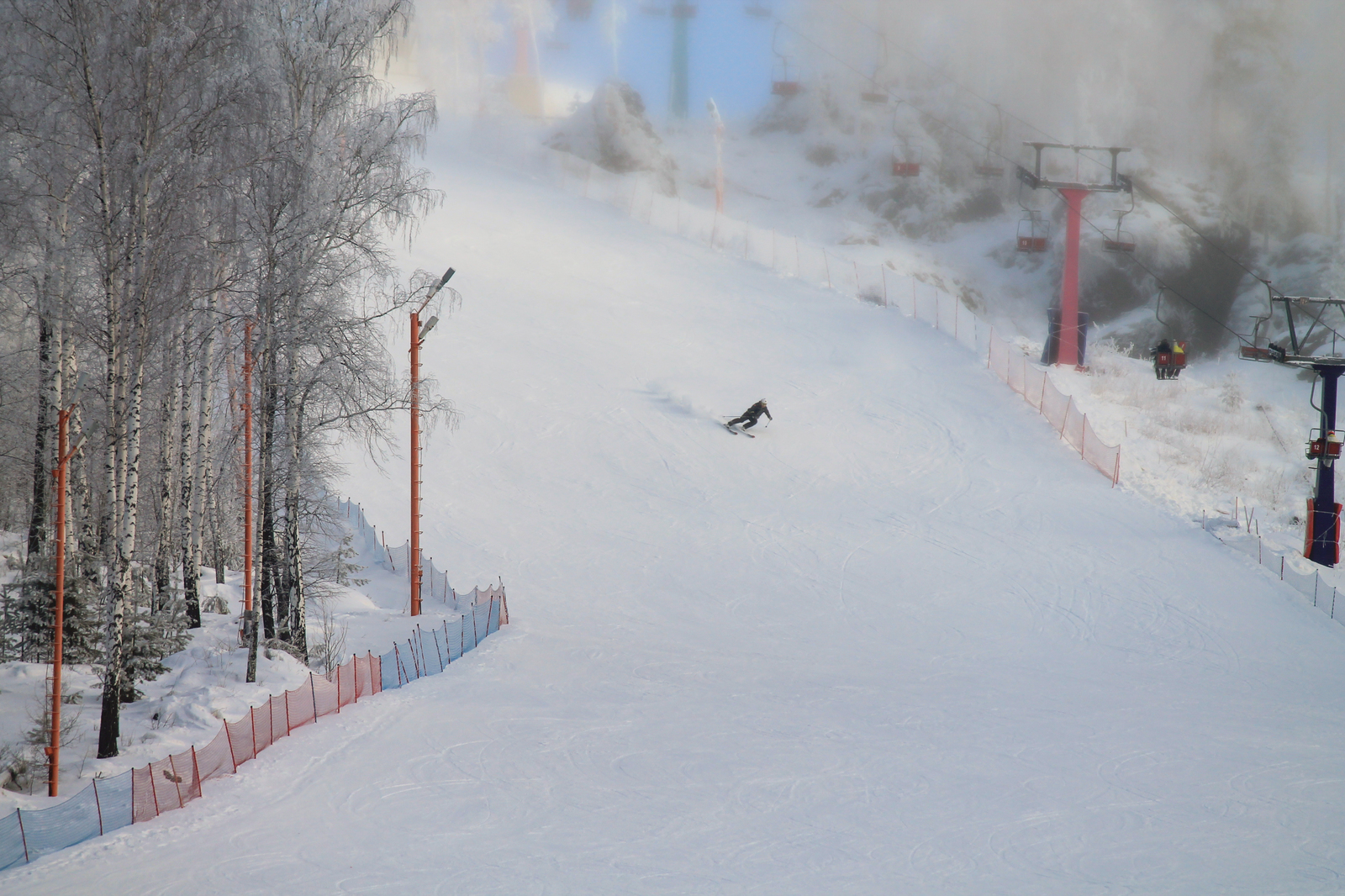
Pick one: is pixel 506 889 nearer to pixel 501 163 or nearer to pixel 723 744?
pixel 723 744

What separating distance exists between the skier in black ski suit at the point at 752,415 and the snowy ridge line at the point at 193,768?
53.0 feet

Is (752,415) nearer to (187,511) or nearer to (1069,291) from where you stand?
(1069,291)

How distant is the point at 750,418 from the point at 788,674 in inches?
591

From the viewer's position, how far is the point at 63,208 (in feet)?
45.8

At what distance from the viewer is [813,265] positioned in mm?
49750

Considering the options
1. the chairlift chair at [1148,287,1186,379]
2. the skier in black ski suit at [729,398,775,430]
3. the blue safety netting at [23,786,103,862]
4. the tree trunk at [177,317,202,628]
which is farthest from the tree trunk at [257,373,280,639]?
the chairlift chair at [1148,287,1186,379]

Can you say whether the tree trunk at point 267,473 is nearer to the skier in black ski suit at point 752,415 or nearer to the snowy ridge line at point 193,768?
the snowy ridge line at point 193,768

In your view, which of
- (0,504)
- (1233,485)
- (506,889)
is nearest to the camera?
(506,889)

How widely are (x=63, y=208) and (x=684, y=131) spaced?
6992 cm

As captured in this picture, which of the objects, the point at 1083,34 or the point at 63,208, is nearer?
the point at 63,208

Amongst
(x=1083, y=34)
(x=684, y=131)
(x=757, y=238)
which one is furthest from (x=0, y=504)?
(x=1083, y=34)

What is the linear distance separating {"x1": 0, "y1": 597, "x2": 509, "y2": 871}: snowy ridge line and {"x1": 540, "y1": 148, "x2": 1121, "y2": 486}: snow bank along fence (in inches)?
981

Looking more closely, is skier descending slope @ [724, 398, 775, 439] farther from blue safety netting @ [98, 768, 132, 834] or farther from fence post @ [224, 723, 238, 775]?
blue safety netting @ [98, 768, 132, 834]

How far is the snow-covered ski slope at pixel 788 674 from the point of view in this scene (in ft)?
33.9
